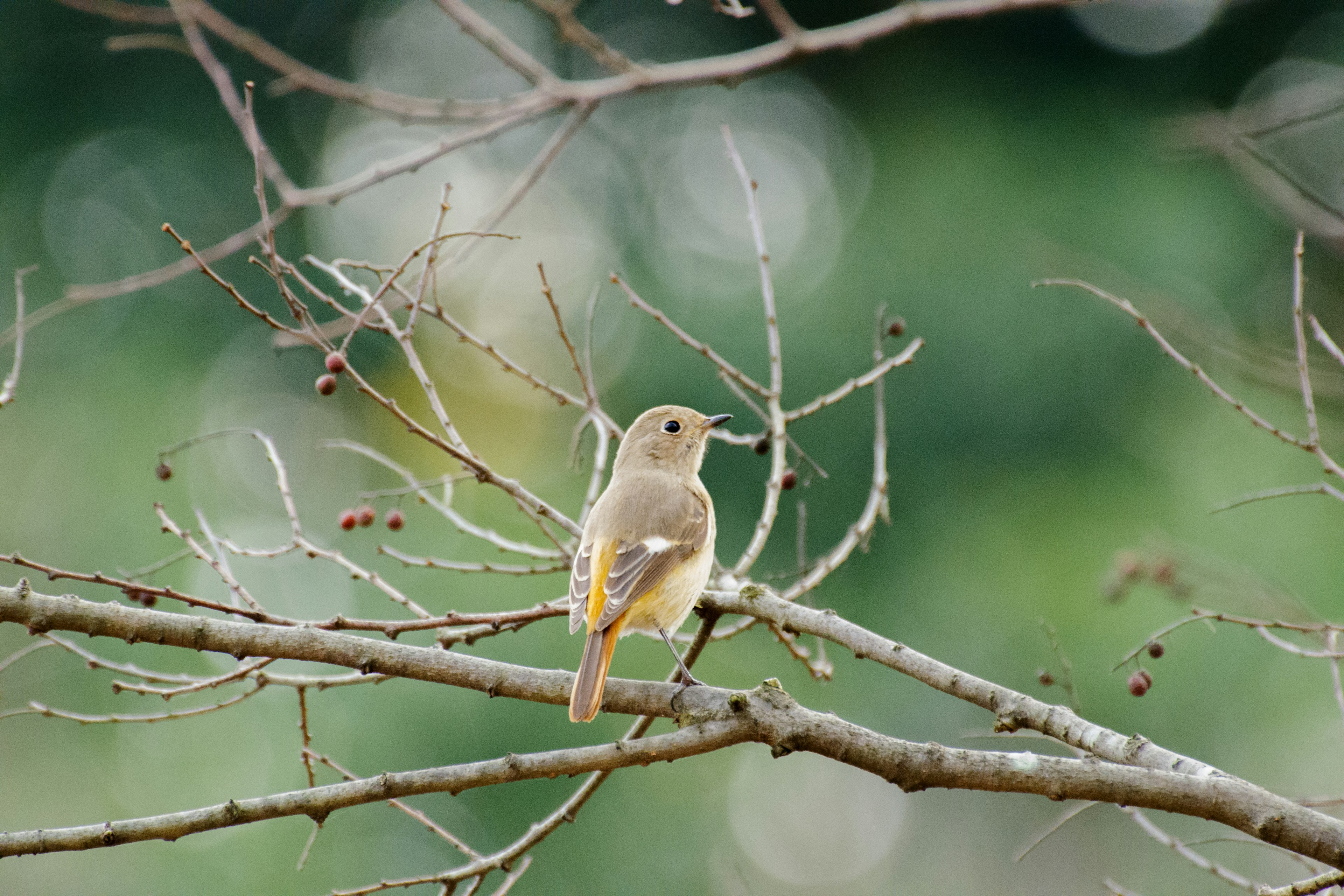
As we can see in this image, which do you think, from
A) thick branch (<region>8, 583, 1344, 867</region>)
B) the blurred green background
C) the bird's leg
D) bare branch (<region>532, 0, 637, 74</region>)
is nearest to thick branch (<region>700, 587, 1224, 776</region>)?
thick branch (<region>8, 583, 1344, 867</region>)

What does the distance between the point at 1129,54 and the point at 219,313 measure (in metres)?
9.37

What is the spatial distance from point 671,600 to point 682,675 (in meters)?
0.49

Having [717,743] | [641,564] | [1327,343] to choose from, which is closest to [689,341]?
[641,564]

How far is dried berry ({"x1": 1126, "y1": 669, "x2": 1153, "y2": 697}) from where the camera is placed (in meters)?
3.45

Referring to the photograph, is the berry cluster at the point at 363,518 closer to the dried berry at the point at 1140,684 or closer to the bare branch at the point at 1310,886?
the dried berry at the point at 1140,684

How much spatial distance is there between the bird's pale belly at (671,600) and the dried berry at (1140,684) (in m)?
1.35

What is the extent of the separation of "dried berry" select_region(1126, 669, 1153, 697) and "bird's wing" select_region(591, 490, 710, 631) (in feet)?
4.75

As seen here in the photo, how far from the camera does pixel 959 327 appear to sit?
9320 millimetres

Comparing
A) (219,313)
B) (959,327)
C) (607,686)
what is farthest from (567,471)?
(607,686)

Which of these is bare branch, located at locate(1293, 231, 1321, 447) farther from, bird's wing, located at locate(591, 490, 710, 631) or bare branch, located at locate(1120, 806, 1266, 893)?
bird's wing, located at locate(591, 490, 710, 631)

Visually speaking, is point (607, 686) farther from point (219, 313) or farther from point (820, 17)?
point (820, 17)

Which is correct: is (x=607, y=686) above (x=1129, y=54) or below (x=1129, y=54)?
below

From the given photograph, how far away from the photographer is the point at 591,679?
3012 millimetres

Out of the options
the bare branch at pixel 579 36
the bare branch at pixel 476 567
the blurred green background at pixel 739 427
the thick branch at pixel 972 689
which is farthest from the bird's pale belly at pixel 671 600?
the blurred green background at pixel 739 427
